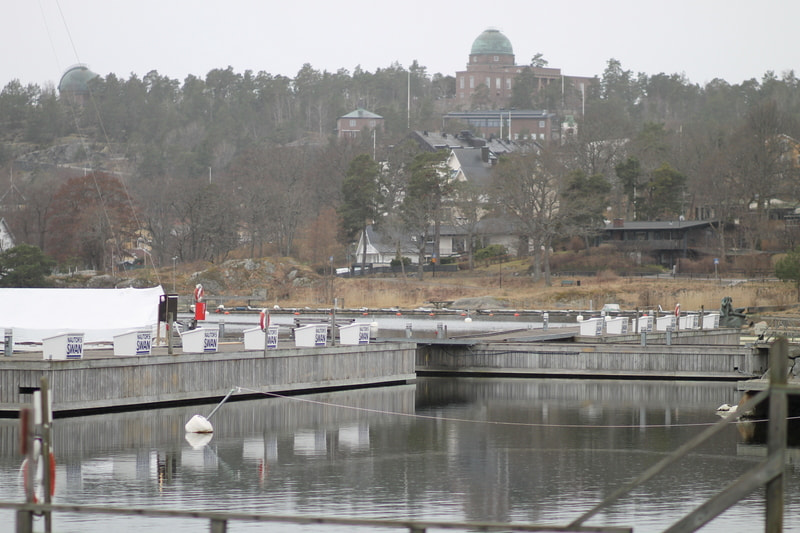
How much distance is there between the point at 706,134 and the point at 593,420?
89933mm

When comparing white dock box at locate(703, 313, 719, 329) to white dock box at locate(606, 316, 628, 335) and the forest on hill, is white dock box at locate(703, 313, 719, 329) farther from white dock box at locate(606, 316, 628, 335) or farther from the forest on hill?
the forest on hill

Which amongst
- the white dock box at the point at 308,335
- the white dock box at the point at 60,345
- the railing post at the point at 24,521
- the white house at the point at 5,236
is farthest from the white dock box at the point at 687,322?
the white house at the point at 5,236

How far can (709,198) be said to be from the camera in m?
95.7

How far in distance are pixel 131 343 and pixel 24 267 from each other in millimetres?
50810

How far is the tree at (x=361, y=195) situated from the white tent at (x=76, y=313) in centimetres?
6368

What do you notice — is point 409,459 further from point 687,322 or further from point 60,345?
point 687,322

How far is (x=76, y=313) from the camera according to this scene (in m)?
35.0

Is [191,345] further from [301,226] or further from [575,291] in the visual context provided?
[301,226]

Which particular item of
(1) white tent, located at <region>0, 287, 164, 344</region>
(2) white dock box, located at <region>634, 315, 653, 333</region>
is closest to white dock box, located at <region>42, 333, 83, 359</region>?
(1) white tent, located at <region>0, 287, 164, 344</region>

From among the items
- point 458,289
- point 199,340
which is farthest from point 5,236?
point 199,340

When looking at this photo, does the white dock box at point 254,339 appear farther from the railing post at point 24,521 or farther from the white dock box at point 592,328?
the railing post at point 24,521

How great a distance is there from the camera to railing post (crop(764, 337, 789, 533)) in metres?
10.3

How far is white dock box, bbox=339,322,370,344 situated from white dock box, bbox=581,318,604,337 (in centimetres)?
1118

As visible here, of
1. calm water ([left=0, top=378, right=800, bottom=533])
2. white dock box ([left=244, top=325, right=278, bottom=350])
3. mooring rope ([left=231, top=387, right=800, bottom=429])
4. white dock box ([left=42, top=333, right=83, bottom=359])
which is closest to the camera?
calm water ([left=0, top=378, right=800, bottom=533])
